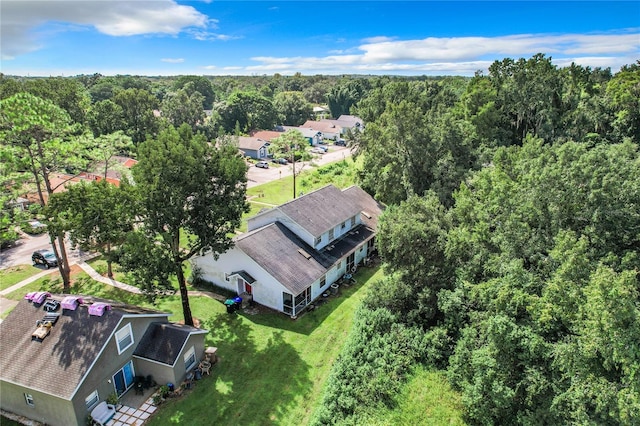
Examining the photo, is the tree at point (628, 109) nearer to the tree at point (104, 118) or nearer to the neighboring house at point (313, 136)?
the neighboring house at point (313, 136)

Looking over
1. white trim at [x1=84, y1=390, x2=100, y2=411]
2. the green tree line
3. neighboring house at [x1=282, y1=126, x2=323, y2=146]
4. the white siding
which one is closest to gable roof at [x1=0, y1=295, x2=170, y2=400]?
white trim at [x1=84, y1=390, x2=100, y2=411]

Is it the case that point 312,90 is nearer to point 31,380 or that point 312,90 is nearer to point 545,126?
point 545,126

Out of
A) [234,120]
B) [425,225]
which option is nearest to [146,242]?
[425,225]

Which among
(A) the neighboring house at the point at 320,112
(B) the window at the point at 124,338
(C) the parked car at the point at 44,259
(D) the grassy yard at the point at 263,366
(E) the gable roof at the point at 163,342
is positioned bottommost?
(D) the grassy yard at the point at 263,366

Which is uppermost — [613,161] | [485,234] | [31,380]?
[613,161]

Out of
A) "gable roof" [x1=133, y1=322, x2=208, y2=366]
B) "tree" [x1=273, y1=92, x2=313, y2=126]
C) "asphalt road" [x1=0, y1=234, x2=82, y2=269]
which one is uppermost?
"tree" [x1=273, y1=92, x2=313, y2=126]

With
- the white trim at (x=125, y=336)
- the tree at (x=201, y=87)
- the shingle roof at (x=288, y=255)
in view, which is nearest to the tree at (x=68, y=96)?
the shingle roof at (x=288, y=255)

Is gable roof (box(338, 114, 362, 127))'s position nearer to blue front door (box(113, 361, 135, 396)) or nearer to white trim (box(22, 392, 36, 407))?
blue front door (box(113, 361, 135, 396))
